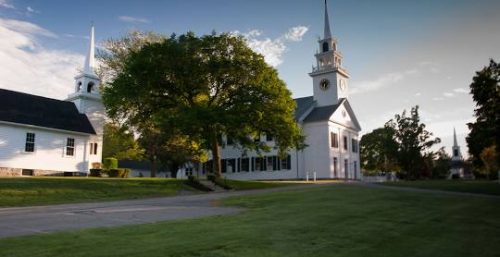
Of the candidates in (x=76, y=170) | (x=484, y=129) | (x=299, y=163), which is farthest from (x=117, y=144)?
(x=484, y=129)

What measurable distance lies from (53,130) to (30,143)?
2152 mm

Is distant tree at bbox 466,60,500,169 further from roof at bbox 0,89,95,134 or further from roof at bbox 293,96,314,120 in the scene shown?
roof at bbox 0,89,95,134

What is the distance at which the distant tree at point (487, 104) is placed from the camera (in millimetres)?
27438

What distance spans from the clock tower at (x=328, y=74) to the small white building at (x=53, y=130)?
2454cm

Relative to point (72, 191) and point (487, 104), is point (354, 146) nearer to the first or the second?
point (487, 104)

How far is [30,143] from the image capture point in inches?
1305

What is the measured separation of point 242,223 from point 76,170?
30559 millimetres

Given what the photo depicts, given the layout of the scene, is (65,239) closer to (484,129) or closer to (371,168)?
(484,129)

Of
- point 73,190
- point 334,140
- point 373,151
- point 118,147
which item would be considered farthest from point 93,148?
point 373,151

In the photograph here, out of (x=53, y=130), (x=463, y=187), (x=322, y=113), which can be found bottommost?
(x=463, y=187)

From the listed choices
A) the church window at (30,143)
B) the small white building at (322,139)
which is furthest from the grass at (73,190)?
the small white building at (322,139)

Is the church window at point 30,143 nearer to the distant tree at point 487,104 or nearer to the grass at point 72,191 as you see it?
the grass at point 72,191

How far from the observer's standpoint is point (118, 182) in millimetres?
24500

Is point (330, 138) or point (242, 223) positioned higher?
point (330, 138)
